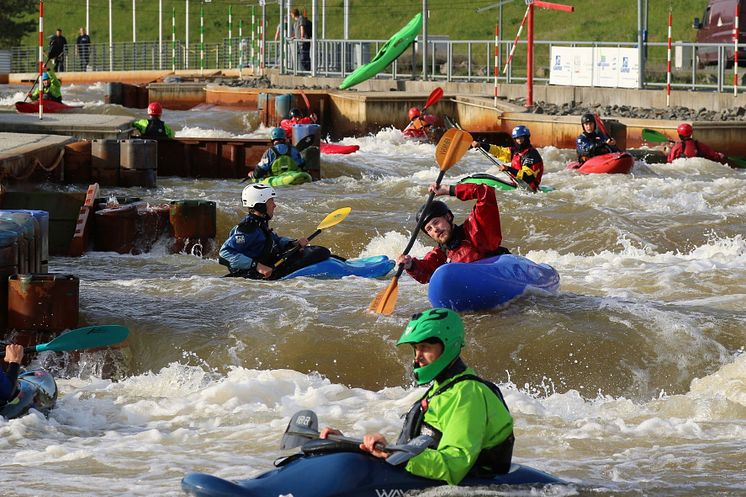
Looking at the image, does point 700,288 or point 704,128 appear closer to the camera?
point 700,288

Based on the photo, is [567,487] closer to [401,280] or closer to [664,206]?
[401,280]

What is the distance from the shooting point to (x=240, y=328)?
28.6 ft

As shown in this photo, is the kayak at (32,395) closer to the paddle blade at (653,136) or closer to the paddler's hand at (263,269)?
the paddler's hand at (263,269)

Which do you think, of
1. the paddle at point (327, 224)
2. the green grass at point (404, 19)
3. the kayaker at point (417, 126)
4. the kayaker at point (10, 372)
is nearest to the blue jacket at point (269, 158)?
the paddle at point (327, 224)

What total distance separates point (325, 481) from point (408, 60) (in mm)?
26628

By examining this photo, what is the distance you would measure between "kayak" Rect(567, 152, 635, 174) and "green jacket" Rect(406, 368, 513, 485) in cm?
1088

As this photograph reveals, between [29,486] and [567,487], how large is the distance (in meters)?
2.29

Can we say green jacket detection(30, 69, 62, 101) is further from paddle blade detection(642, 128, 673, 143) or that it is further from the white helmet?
the white helmet

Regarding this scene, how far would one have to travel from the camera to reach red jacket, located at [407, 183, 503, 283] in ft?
28.8

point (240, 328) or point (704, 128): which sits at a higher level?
point (704, 128)

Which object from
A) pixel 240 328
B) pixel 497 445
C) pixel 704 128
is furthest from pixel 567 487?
pixel 704 128

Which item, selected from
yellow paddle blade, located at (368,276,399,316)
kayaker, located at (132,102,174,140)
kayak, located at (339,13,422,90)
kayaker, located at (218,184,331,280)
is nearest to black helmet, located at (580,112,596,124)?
kayaker, located at (132,102,174,140)

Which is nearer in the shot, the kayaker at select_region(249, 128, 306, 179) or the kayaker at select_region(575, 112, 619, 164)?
the kayaker at select_region(249, 128, 306, 179)

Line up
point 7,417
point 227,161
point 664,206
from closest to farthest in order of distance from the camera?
point 7,417 → point 664,206 → point 227,161
